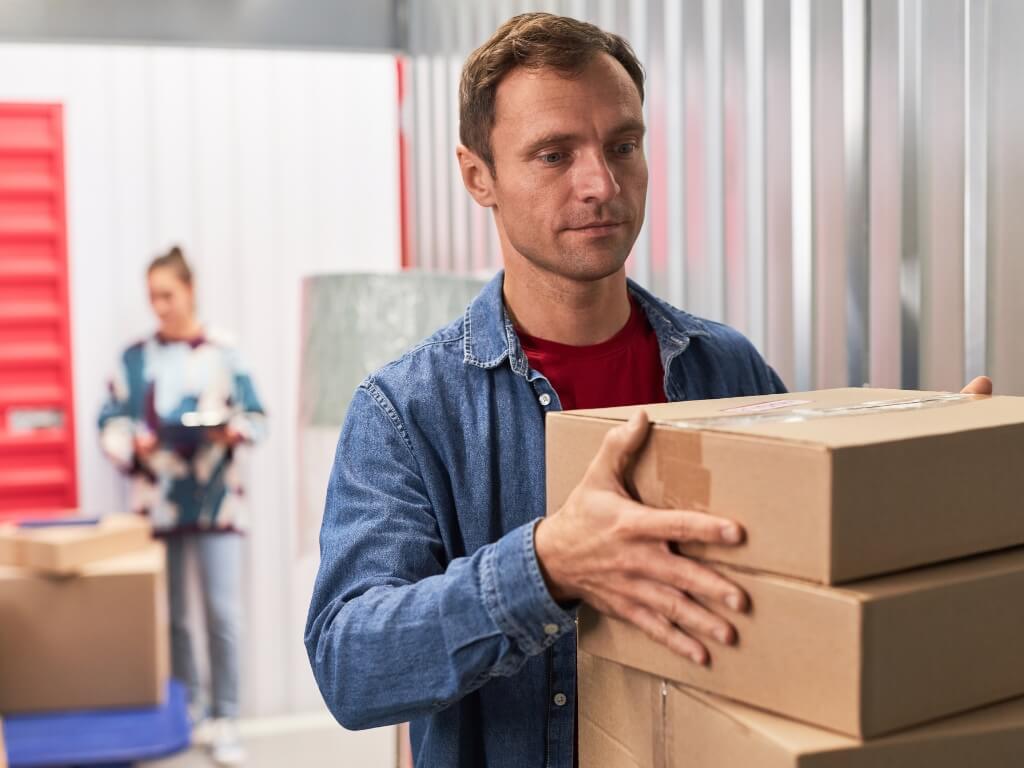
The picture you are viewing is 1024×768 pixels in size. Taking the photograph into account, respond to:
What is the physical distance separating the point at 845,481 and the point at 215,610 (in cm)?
360

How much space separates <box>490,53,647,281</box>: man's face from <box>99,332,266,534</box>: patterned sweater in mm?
2713

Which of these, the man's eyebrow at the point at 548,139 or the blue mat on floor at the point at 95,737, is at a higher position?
the man's eyebrow at the point at 548,139

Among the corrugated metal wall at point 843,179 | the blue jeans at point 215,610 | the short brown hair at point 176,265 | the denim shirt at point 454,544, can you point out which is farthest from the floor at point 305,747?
the denim shirt at point 454,544

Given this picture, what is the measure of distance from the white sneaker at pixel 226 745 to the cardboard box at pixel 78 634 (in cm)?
59

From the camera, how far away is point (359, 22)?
344 centimetres

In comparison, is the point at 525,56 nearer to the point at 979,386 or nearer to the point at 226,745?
the point at 979,386

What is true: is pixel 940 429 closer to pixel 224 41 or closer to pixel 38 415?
pixel 224 41

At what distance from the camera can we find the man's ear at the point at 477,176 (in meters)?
1.51

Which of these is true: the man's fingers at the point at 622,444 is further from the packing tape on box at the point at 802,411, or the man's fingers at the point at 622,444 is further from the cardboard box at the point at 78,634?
the cardboard box at the point at 78,634

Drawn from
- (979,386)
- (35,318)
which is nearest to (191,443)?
(35,318)

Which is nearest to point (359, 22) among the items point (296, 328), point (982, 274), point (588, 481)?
point (296, 328)

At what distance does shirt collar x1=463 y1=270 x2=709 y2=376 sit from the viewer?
1399 mm

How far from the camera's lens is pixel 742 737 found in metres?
0.84

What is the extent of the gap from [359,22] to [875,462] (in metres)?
2.96
